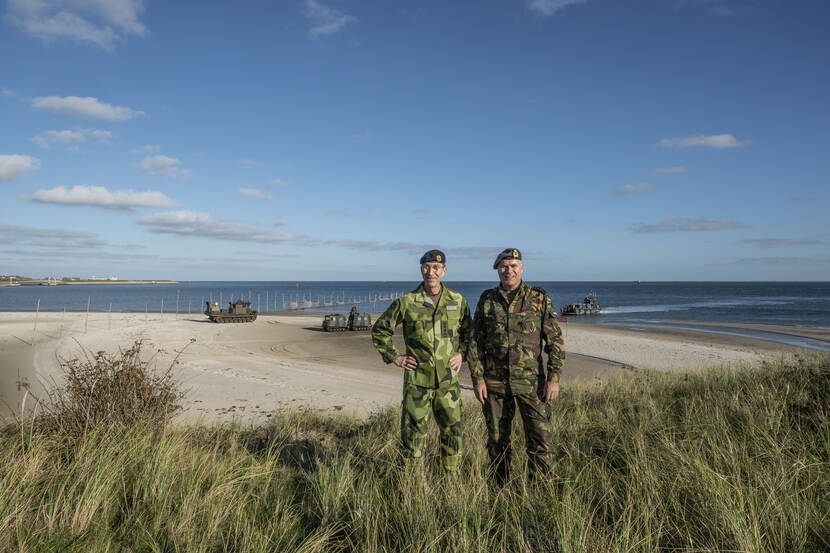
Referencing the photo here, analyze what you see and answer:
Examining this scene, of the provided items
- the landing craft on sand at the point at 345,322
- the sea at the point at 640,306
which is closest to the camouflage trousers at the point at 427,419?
the landing craft on sand at the point at 345,322

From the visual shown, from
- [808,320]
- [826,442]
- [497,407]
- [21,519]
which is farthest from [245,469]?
[808,320]

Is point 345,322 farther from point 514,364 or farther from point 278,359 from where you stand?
point 514,364

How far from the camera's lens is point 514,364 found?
3.68m

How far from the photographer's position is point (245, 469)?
3445mm

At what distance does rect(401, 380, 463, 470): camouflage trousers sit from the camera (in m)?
3.66

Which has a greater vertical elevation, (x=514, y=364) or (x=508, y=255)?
(x=508, y=255)

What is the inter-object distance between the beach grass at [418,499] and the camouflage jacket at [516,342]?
76cm

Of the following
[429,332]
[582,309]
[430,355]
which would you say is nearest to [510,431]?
[430,355]

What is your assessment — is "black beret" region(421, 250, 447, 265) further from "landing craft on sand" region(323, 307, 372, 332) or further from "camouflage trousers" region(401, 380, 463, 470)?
"landing craft on sand" region(323, 307, 372, 332)

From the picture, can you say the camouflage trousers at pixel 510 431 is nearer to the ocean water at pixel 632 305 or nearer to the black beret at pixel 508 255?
the black beret at pixel 508 255

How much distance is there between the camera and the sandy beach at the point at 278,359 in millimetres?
9422

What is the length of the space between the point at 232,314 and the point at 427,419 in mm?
31954

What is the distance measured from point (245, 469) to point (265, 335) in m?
22.9

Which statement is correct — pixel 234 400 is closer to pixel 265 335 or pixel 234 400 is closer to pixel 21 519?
pixel 21 519
